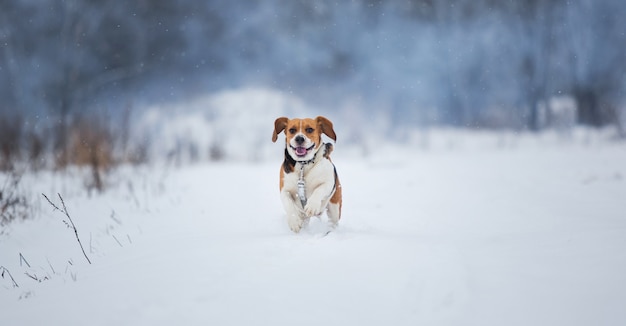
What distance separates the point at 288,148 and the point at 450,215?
2.64 meters

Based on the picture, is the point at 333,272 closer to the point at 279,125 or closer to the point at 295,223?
the point at 295,223

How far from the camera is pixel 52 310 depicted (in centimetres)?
187

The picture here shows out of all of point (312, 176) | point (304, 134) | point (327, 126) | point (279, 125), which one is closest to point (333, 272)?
point (312, 176)

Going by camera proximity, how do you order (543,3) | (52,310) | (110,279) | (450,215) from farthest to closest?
(543,3), (450,215), (110,279), (52,310)

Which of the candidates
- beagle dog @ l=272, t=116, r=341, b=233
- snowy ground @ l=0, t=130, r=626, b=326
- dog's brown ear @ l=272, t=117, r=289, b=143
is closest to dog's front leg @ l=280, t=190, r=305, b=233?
beagle dog @ l=272, t=116, r=341, b=233

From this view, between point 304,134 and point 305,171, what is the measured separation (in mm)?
346

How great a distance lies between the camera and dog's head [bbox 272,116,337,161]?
3.02 meters

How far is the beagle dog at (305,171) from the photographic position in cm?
307

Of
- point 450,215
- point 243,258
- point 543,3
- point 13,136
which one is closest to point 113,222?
point 243,258

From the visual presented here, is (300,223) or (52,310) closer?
(52,310)

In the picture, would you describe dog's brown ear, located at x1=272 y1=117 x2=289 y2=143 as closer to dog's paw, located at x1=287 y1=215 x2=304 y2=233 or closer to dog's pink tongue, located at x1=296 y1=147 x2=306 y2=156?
dog's pink tongue, located at x1=296 y1=147 x2=306 y2=156

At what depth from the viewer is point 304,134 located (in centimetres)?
306

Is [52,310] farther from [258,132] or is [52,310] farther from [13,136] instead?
[258,132]

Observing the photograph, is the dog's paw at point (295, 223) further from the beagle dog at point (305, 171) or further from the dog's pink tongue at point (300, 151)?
the dog's pink tongue at point (300, 151)
